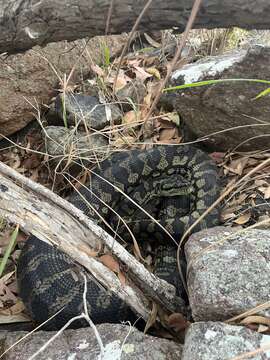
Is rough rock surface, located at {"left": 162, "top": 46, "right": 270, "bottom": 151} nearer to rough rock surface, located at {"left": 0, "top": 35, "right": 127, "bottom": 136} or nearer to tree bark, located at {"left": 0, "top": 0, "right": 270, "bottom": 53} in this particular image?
→ rough rock surface, located at {"left": 0, "top": 35, "right": 127, "bottom": 136}

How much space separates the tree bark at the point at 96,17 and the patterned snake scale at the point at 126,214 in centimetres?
117

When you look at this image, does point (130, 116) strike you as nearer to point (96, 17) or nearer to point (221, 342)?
point (96, 17)

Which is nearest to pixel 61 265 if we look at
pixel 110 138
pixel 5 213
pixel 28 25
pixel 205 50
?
pixel 5 213

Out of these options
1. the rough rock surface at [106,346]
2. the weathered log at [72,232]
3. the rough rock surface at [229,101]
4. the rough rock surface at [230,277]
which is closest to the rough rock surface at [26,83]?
the rough rock surface at [229,101]

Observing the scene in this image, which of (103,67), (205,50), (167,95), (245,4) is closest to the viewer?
(245,4)

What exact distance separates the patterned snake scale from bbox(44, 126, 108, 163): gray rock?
193 mm

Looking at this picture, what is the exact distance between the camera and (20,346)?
293cm

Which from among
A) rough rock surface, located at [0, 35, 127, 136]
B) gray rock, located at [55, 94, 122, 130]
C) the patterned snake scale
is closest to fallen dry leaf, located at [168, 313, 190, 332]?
the patterned snake scale

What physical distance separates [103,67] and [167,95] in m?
0.99

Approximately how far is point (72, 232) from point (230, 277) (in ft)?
3.12

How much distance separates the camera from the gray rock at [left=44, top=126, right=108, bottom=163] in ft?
14.8

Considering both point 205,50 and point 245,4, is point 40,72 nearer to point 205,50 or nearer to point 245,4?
point 205,50

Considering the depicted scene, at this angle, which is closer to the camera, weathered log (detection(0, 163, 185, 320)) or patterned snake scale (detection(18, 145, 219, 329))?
weathered log (detection(0, 163, 185, 320))

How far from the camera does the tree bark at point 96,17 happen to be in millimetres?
2021
